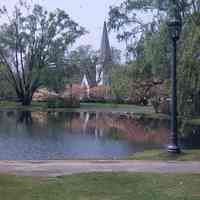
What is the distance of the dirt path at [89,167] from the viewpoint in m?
9.02

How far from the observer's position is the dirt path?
355 inches

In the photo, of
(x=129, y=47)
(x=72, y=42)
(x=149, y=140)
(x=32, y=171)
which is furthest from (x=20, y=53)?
(x=32, y=171)

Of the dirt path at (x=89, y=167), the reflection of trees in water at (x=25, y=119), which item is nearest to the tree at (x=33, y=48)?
the reflection of trees in water at (x=25, y=119)

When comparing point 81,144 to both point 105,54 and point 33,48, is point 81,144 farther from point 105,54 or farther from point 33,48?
point 105,54

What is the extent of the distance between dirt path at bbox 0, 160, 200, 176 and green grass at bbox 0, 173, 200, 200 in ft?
2.46

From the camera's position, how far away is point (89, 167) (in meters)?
9.71

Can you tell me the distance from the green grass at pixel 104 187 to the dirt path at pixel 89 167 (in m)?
0.75

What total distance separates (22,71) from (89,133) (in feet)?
121

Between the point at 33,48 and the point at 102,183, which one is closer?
the point at 102,183

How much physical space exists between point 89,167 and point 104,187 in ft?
8.09

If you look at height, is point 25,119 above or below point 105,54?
below

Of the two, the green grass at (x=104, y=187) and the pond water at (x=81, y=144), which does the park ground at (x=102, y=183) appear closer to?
the green grass at (x=104, y=187)

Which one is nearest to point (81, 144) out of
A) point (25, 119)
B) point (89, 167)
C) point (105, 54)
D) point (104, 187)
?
point (89, 167)

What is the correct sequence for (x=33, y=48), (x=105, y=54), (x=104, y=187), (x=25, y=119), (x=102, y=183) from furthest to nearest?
(x=105, y=54)
(x=33, y=48)
(x=25, y=119)
(x=102, y=183)
(x=104, y=187)
